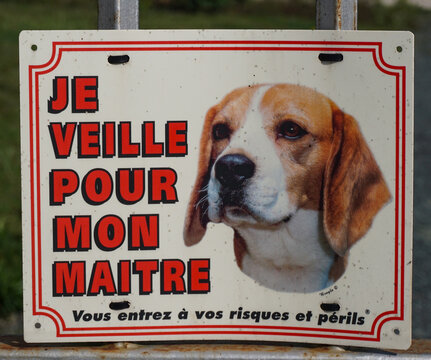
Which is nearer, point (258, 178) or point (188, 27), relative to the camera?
point (258, 178)

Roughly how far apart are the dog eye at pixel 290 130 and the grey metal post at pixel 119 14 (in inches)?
17.6

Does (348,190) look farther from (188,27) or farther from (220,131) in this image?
(188,27)

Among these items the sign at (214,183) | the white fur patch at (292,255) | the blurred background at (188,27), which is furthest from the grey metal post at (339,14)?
the blurred background at (188,27)

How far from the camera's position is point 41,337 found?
6.23 feet

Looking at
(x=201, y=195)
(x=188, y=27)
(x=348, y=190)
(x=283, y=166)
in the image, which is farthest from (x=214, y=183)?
(x=188, y=27)

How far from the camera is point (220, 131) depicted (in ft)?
6.15

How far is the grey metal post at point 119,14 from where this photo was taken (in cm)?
187

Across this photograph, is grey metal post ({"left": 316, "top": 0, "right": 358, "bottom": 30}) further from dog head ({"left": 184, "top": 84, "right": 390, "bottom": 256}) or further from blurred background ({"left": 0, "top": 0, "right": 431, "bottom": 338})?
blurred background ({"left": 0, "top": 0, "right": 431, "bottom": 338})

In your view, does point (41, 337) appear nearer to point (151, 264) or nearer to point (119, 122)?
point (151, 264)

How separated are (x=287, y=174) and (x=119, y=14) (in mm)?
578

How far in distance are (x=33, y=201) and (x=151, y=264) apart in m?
0.33

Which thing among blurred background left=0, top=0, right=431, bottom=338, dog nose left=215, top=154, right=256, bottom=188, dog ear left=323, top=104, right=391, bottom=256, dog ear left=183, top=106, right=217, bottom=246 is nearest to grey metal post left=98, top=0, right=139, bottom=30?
dog ear left=183, top=106, right=217, bottom=246

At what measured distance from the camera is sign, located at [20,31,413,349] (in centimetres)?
186

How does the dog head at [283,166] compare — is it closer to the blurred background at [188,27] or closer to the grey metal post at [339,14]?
the grey metal post at [339,14]
